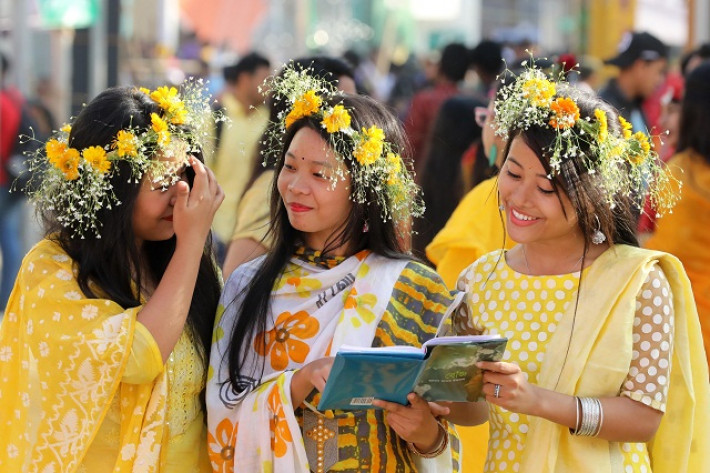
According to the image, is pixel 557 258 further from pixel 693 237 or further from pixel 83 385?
pixel 693 237

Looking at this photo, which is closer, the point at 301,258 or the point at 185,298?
the point at 185,298

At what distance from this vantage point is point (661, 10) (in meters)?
13.5

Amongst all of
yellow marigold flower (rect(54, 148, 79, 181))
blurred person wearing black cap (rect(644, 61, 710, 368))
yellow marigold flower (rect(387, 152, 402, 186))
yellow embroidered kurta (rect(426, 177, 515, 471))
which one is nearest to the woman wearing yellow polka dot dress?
yellow marigold flower (rect(387, 152, 402, 186))

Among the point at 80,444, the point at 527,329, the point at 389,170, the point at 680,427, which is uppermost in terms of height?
the point at 389,170

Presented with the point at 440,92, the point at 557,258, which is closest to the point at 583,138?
the point at 557,258

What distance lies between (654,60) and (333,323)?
588 cm

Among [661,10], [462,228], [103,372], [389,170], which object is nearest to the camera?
[103,372]

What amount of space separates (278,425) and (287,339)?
243 mm

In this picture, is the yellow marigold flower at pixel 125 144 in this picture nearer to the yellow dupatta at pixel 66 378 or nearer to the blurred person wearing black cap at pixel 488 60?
the yellow dupatta at pixel 66 378

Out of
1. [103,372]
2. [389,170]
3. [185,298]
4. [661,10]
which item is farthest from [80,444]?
[661,10]

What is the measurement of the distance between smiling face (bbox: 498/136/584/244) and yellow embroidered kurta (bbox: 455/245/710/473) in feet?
0.45

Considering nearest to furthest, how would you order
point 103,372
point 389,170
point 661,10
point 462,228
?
point 103,372 → point 389,170 → point 462,228 → point 661,10

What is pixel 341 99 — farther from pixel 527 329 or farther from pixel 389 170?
pixel 527 329

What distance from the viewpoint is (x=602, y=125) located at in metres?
2.93
